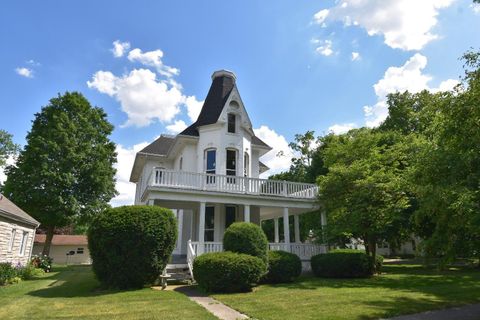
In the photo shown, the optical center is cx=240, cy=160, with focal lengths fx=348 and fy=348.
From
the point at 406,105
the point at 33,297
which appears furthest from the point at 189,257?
the point at 406,105

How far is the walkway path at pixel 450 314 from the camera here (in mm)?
8182

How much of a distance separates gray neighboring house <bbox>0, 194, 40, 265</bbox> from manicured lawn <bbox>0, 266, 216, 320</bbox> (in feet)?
21.9

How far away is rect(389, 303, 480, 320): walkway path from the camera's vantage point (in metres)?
8.18

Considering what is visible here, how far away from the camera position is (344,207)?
19.1 meters

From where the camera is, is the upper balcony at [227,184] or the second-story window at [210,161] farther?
the second-story window at [210,161]

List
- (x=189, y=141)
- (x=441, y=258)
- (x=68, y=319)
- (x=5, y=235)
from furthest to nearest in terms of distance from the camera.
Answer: (x=189, y=141), (x=5, y=235), (x=441, y=258), (x=68, y=319)

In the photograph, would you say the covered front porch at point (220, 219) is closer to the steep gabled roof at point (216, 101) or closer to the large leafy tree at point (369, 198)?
the large leafy tree at point (369, 198)

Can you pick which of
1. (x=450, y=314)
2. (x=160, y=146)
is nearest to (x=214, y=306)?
(x=450, y=314)

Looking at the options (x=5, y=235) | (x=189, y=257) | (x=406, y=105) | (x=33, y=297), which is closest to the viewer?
(x=33, y=297)

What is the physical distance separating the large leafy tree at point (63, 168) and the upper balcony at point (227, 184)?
15.1m

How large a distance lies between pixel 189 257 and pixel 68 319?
841 cm

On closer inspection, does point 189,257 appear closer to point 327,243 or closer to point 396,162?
point 327,243

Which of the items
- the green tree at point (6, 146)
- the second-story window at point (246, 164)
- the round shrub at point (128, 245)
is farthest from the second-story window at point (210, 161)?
the green tree at point (6, 146)

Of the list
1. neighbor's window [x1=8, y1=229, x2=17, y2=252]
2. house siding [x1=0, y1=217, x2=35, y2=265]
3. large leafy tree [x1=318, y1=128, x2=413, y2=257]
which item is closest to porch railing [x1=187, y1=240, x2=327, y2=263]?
large leafy tree [x1=318, y1=128, x2=413, y2=257]
